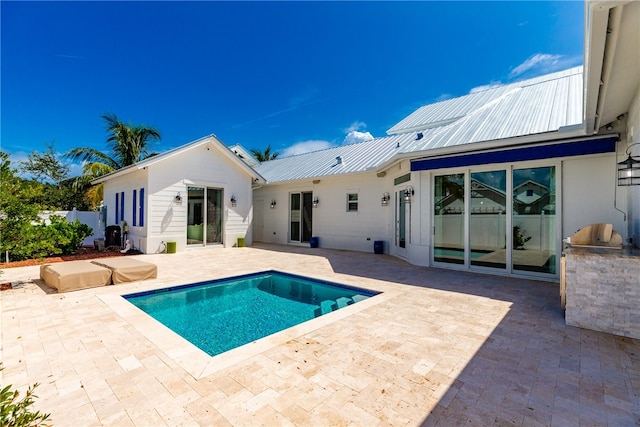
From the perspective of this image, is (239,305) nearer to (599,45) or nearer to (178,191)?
(599,45)

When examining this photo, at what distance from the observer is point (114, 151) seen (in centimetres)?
2131

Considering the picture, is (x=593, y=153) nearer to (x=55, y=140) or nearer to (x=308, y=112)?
(x=308, y=112)

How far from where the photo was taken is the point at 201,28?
48.8ft

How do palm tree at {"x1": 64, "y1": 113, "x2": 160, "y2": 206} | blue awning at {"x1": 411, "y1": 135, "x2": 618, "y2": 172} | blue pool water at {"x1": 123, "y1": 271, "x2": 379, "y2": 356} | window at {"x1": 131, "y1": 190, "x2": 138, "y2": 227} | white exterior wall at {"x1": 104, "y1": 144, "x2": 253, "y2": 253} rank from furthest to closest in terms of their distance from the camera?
palm tree at {"x1": 64, "y1": 113, "x2": 160, "y2": 206} → window at {"x1": 131, "y1": 190, "x2": 138, "y2": 227} → white exterior wall at {"x1": 104, "y1": 144, "x2": 253, "y2": 253} → blue awning at {"x1": 411, "y1": 135, "x2": 618, "y2": 172} → blue pool water at {"x1": 123, "y1": 271, "x2": 379, "y2": 356}

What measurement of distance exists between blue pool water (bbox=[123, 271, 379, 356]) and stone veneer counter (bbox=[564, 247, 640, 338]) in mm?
3276

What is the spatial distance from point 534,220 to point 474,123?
3385mm

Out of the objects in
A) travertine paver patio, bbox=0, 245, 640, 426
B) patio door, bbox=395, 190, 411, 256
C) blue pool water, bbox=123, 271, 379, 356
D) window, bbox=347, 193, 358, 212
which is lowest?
blue pool water, bbox=123, 271, 379, 356

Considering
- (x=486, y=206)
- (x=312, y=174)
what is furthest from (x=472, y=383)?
(x=312, y=174)

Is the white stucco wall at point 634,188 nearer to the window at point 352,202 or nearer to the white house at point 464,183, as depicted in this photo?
the white house at point 464,183

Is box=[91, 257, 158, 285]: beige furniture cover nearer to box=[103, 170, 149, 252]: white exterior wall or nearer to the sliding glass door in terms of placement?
box=[103, 170, 149, 252]: white exterior wall

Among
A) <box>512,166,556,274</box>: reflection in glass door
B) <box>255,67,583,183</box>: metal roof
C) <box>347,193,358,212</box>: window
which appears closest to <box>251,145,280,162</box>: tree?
<box>255,67,583,183</box>: metal roof

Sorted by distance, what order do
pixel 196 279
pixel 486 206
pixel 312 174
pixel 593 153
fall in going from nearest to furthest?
pixel 593 153
pixel 196 279
pixel 486 206
pixel 312 174

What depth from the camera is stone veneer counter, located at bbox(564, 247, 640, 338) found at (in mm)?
3961

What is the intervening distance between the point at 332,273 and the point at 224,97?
20.2 m
